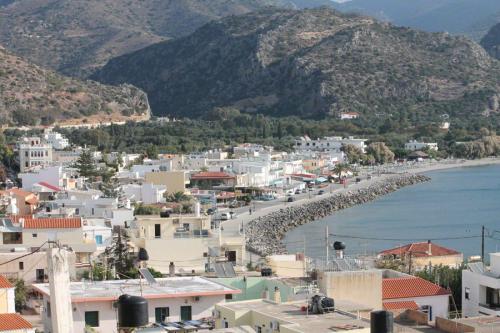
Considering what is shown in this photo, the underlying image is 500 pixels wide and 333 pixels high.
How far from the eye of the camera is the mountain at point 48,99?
102688 millimetres

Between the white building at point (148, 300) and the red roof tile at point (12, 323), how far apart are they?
0.50 meters

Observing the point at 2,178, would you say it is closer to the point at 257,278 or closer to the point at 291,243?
the point at 291,243

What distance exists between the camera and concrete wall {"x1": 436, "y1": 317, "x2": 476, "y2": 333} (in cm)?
1355

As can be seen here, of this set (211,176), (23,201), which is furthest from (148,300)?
(211,176)

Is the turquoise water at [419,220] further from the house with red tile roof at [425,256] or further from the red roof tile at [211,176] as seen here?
the house with red tile roof at [425,256]

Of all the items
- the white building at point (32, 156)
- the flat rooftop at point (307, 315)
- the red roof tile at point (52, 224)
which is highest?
the white building at point (32, 156)

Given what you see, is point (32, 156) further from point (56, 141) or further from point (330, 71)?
point (330, 71)

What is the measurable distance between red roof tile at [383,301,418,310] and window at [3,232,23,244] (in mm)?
12195

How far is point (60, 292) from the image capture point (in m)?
9.09

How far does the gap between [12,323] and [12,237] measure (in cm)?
1196

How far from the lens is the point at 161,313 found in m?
16.8

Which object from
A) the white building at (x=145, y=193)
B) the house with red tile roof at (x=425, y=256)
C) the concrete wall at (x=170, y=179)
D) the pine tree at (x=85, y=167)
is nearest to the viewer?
the house with red tile roof at (x=425, y=256)

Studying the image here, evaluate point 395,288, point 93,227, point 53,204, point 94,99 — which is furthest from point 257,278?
point 94,99

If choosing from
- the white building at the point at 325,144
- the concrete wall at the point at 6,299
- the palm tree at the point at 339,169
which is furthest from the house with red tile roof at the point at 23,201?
the white building at the point at 325,144
